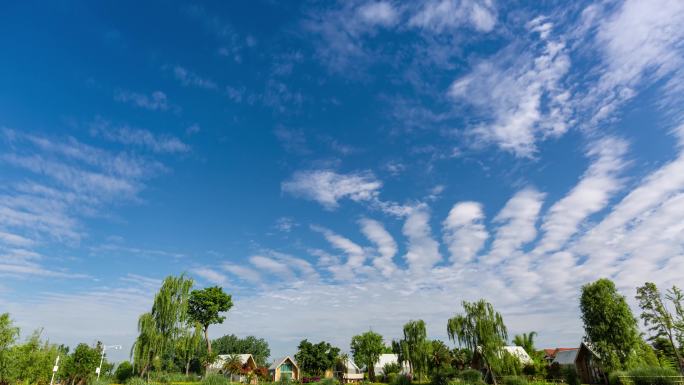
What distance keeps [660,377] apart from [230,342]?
86201 mm

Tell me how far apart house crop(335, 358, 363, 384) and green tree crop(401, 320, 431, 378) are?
24.1 meters

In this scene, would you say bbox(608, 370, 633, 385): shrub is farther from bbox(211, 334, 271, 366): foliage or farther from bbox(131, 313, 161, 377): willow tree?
bbox(211, 334, 271, 366): foliage

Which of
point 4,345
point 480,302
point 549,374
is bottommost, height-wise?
point 549,374

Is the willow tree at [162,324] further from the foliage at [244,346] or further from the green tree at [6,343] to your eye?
the foliage at [244,346]

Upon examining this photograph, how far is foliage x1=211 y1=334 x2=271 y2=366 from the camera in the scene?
3540 inches

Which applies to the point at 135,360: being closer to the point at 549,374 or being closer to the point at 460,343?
the point at 460,343

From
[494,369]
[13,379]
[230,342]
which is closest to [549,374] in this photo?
[494,369]

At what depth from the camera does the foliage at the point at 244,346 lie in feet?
295

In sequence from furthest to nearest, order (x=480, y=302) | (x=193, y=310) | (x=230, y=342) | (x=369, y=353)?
1. (x=230, y=342)
2. (x=369, y=353)
3. (x=193, y=310)
4. (x=480, y=302)

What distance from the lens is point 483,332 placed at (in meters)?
42.3

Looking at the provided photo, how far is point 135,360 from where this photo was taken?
3719 cm

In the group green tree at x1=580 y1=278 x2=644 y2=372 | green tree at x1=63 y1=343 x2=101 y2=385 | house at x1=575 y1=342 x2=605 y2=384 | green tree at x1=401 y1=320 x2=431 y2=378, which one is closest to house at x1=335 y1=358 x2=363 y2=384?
green tree at x1=401 y1=320 x2=431 y2=378

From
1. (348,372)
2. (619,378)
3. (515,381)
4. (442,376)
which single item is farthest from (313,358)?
→ (619,378)

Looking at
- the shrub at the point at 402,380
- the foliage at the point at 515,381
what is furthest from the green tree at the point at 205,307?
the foliage at the point at 515,381
